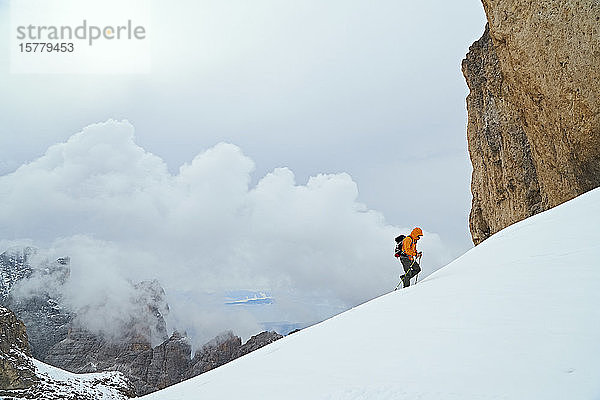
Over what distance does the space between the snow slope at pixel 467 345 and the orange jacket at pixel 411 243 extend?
3.60 metres

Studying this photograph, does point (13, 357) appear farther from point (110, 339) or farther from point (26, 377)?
point (110, 339)

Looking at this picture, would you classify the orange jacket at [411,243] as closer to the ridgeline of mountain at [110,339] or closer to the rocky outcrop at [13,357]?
the rocky outcrop at [13,357]

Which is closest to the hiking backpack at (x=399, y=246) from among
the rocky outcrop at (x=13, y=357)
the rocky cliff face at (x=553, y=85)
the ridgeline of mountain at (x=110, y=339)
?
the rocky cliff face at (x=553, y=85)

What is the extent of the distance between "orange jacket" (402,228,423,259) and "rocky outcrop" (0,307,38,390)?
230 feet

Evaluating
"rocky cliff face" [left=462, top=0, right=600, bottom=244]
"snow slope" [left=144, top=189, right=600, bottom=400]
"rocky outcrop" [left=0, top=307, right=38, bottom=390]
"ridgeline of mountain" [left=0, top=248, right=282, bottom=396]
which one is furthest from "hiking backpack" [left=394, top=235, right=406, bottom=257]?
"ridgeline of mountain" [left=0, top=248, right=282, bottom=396]

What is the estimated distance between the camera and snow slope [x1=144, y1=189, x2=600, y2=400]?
3.80 m

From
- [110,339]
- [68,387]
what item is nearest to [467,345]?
[68,387]

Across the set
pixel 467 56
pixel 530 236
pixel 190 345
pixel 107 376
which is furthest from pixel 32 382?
pixel 530 236

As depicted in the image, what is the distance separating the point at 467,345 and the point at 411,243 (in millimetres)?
6975

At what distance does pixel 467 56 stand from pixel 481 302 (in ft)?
63.9

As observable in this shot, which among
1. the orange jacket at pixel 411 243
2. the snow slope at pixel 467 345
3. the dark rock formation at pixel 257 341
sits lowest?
the snow slope at pixel 467 345

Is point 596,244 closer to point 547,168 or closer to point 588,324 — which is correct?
point 588,324

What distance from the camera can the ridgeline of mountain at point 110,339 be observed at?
115 m

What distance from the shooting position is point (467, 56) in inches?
893
